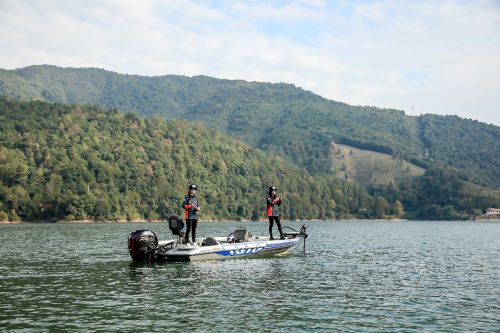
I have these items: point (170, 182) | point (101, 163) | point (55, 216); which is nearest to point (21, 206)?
point (55, 216)

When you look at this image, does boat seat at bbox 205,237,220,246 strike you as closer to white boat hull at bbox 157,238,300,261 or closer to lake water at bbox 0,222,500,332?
white boat hull at bbox 157,238,300,261

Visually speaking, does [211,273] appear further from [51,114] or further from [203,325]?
[51,114]

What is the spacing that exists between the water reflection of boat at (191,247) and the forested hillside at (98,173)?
331 feet

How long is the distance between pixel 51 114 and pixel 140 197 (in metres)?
52.2

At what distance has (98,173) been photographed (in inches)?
5837

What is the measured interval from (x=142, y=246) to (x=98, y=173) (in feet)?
421

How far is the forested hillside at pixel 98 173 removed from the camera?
12544cm

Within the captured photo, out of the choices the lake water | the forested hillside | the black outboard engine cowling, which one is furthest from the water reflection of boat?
the forested hillside

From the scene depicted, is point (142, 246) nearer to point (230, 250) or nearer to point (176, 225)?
point (176, 225)

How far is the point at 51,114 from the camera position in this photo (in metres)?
175

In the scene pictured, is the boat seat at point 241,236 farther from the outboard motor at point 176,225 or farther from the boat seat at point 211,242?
the outboard motor at point 176,225

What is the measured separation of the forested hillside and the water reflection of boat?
10090 centimetres

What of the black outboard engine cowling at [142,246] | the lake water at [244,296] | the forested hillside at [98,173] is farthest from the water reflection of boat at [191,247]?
the forested hillside at [98,173]

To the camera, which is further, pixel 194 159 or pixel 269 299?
pixel 194 159
